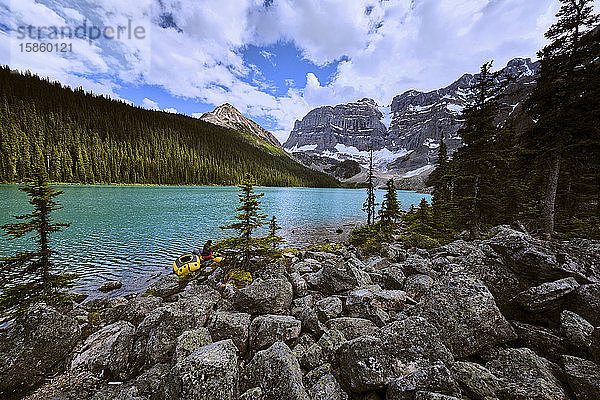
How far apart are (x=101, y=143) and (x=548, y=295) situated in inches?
6523

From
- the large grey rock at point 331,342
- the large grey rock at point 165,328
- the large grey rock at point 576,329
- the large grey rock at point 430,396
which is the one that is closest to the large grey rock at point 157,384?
the large grey rock at point 165,328

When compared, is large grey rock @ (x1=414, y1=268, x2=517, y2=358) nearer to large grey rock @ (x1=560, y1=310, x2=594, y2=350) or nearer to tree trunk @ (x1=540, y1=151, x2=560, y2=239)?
large grey rock @ (x1=560, y1=310, x2=594, y2=350)

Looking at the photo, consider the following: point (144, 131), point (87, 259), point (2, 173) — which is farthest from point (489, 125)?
point (144, 131)

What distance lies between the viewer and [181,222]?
3253 cm

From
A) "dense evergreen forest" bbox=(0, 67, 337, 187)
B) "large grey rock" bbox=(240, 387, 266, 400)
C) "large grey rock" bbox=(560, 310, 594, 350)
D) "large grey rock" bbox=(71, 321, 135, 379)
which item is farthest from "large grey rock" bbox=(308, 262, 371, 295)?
"dense evergreen forest" bbox=(0, 67, 337, 187)

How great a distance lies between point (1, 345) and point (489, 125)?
25195 mm

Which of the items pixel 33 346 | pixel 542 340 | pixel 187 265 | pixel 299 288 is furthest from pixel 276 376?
pixel 187 265

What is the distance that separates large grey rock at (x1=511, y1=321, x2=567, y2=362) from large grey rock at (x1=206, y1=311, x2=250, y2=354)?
6.64 m

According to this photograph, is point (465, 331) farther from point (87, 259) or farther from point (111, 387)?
point (87, 259)

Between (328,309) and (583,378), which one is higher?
(583,378)

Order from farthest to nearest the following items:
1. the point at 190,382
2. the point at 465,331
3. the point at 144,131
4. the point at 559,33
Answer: the point at 144,131, the point at 559,33, the point at 465,331, the point at 190,382

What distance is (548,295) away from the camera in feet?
17.3

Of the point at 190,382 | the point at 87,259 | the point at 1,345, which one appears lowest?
the point at 87,259

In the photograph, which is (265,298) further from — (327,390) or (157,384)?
(327,390)
